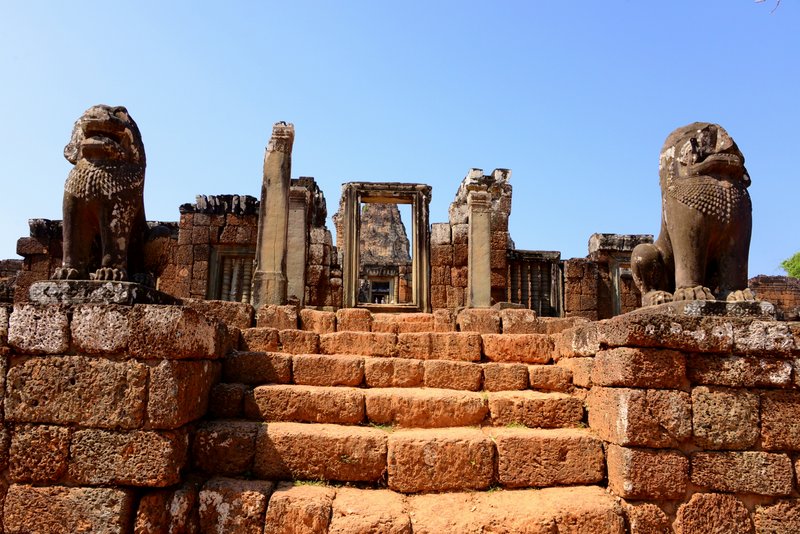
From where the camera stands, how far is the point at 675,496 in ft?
9.86

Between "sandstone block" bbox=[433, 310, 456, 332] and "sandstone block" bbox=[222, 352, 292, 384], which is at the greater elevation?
"sandstone block" bbox=[433, 310, 456, 332]

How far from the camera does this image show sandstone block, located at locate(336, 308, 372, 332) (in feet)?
17.1

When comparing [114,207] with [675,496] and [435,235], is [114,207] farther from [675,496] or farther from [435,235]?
[435,235]

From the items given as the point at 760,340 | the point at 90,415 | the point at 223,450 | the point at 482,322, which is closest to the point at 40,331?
the point at 90,415

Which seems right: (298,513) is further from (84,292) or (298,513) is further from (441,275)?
(441,275)

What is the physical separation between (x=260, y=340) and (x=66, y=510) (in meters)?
1.91

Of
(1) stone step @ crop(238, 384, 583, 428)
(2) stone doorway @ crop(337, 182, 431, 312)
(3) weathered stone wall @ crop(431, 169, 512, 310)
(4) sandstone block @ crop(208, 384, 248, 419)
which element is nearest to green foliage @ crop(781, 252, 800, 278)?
(3) weathered stone wall @ crop(431, 169, 512, 310)

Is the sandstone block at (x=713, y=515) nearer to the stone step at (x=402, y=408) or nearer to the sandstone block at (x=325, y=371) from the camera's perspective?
the stone step at (x=402, y=408)

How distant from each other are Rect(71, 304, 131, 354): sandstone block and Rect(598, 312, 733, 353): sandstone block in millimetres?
2974

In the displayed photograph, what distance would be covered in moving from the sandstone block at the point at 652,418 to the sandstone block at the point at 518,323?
81.9 inches

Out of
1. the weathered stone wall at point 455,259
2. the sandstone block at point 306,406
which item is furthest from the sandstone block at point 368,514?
the weathered stone wall at point 455,259

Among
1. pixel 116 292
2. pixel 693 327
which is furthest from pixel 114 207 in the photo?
pixel 693 327

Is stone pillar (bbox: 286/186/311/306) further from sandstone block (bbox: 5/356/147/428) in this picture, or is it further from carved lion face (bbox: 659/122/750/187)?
carved lion face (bbox: 659/122/750/187)

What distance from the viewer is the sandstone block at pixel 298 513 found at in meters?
2.78
